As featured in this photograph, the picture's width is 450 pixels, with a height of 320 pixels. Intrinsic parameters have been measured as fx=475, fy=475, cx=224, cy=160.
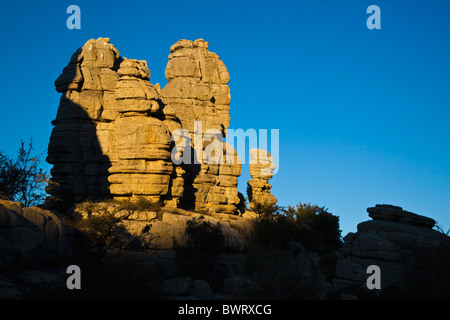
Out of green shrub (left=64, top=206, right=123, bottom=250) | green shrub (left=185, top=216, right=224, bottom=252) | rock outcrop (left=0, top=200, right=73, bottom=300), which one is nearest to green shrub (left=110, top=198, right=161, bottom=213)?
green shrub (left=64, top=206, right=123, bottom=250)

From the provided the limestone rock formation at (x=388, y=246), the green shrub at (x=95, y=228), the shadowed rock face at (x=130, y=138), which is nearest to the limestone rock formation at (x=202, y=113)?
the shadowed rock face at (x=130, y=138)

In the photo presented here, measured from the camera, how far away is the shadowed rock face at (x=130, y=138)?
30.3 metres

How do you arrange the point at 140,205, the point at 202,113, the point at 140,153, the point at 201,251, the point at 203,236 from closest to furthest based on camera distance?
the point at 201,251, the point at 203,236, the point at 140,205, the point at 140,153, the point at 202,113

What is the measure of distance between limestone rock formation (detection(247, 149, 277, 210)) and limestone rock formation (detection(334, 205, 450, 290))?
25282 millimetres

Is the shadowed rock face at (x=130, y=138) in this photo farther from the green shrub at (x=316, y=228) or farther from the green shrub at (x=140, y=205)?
the green shrub at (x=316, y=228)

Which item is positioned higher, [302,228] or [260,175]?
[260,175]

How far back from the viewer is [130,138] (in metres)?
30.7

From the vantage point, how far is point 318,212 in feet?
119

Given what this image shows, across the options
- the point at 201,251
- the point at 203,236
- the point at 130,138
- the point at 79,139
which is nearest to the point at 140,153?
the point at 130,138

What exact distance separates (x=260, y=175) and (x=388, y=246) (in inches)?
1151

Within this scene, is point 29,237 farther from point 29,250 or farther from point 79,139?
point 79,139

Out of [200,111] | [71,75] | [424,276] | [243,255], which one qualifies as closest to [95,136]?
[71,75]
